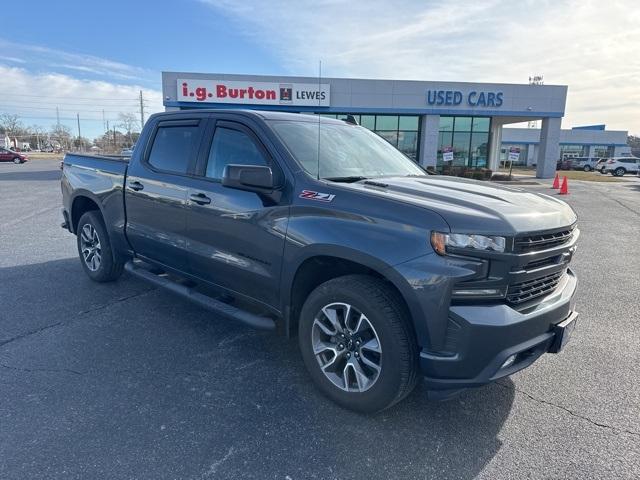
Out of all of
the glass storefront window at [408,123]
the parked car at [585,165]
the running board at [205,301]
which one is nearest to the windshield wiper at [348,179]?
the running board at [205,301]

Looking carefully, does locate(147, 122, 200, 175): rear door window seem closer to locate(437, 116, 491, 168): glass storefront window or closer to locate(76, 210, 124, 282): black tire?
locate(76, 210, 124, 282): black tire

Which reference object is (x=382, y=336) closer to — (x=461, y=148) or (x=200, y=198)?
(x=200, y=198)

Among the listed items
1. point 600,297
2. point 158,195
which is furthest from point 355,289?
point 600,297

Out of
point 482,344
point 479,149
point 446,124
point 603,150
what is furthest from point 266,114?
point 603,150

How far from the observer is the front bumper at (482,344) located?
2.38 meters

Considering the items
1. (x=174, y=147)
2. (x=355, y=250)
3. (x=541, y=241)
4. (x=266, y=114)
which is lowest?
(x=355, y=250)

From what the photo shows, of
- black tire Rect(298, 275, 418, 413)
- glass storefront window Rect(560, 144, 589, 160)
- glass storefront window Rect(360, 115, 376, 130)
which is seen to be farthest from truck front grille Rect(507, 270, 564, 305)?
glass storefront window Rect(560, 144, 589, 160)

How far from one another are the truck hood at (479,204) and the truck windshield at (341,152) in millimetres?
276

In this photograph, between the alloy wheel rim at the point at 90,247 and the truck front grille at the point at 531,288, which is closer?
the truck front grille at the point at 531,288

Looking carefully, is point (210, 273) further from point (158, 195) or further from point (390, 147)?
point (390, 147)

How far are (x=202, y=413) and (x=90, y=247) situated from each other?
11.4 feet

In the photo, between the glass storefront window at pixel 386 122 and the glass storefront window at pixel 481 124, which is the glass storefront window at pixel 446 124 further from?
the glass storefront window at pixel 386 122

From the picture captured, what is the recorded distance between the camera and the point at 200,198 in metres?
3.75

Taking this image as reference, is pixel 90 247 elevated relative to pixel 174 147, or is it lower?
lower
